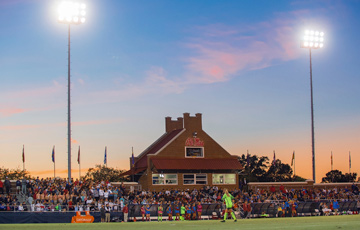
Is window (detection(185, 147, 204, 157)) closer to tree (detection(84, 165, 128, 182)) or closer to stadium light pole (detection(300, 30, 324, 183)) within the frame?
stadium light pole (detection(300, 30, 324, 183))

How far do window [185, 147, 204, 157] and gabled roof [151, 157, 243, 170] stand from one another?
0.71 m

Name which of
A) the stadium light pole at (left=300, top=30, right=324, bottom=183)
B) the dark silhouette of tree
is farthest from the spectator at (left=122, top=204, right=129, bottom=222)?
the dark silhouette of tree

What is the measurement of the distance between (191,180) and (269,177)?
3014 centimetres

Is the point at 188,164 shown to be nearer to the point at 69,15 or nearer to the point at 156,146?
the point at 156,146

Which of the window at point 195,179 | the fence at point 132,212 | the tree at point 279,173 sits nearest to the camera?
the fence at point 132,212

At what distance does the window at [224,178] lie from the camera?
68.2 meters

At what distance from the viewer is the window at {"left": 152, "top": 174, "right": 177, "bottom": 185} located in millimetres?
64875

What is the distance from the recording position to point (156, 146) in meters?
73.6

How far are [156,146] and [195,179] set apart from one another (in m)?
9.02

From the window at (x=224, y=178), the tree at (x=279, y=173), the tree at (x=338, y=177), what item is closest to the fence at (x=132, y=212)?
the window at (x=224, y=178)

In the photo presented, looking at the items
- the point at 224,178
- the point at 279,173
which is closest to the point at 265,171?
the point at 279,173

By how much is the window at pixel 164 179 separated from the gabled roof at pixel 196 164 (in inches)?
47.3

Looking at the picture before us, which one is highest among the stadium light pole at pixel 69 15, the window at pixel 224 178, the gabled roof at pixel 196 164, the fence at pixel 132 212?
the stadium light pole at pixel 69 15

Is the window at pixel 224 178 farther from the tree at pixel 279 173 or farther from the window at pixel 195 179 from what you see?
the tree at pixel 279 173
